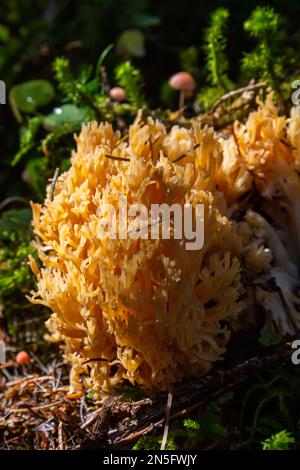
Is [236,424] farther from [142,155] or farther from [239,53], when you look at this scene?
[239,53]

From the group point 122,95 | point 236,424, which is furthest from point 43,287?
point 122,95

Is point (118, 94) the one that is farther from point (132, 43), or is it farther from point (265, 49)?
point (265, 49)

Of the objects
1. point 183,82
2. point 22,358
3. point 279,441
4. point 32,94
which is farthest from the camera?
point 32,94

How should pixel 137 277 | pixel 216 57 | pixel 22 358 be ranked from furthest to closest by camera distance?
pixel 216 57, pixel 22 358, pixel 137 277

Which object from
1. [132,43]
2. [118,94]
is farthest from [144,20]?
[118,94]

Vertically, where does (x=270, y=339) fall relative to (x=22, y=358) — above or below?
above

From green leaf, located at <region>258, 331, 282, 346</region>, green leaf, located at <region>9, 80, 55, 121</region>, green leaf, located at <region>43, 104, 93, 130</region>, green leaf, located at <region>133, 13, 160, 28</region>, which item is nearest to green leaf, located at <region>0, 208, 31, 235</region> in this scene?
green leaf, located at <region>43, 104, 93, 130</region>

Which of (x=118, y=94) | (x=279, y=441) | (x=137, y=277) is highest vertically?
(x=118, y=94)

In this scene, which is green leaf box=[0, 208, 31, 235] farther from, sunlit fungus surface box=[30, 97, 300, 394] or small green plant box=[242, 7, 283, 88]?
small green plant box=[242, 7, 283, 88]
